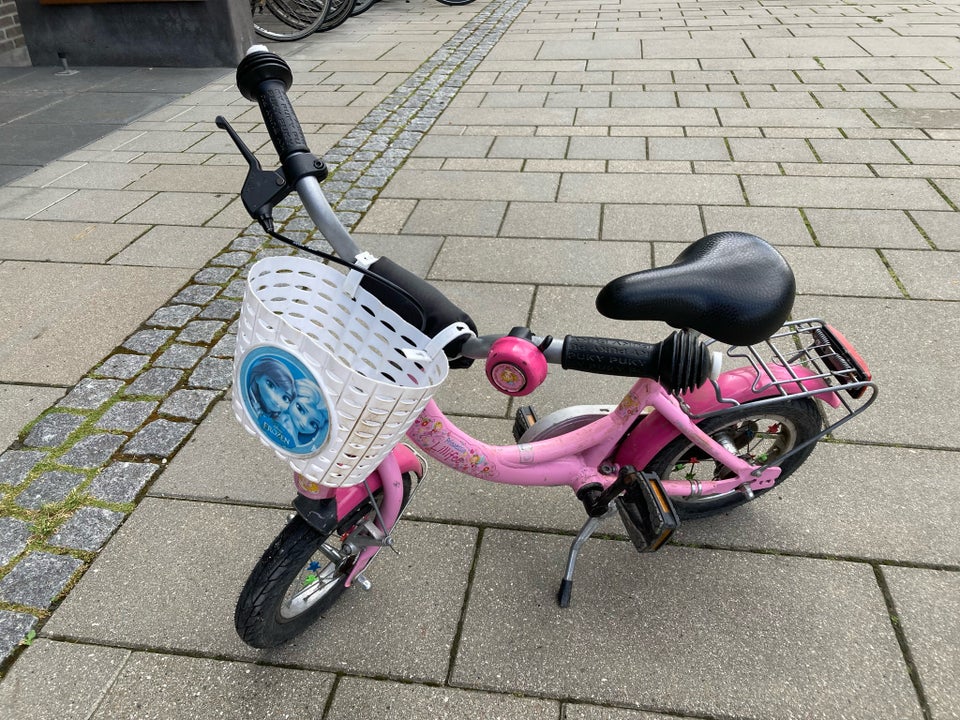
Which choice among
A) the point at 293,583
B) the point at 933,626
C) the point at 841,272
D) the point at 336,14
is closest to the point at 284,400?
the point at 293,583

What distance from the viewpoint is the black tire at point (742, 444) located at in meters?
2.01

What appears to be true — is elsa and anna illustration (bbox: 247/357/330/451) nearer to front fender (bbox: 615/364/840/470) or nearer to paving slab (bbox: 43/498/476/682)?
paving slab (bbox: 43/498/476/682)

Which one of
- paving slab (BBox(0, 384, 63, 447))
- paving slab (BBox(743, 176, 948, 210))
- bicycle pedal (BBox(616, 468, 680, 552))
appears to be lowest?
paving slab (BBox(0, 384, 63, 447))

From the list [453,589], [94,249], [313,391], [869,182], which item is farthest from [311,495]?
[869,182]

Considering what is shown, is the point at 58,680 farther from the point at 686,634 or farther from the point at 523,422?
the point at 686,634

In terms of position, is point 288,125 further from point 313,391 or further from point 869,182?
point 869,182

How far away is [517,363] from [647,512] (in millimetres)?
742

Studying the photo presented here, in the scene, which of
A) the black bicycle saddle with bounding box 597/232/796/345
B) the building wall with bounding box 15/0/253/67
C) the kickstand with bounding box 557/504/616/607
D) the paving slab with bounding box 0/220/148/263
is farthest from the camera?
the building wall with bounding box 15/0/253/67

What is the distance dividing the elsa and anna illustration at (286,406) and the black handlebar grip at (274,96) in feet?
1.35

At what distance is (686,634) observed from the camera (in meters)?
1.91

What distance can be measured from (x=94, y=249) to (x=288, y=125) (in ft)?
9.59

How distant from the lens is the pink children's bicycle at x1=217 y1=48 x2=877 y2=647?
4.18ft

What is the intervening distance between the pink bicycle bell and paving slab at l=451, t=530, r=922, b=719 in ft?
2.90

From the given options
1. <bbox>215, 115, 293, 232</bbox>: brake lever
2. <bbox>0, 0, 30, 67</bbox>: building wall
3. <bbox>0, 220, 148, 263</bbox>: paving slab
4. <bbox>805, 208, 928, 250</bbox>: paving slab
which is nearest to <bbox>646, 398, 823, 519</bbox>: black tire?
<bbox>215, 115, 293, 232</bbox>: brake lever
